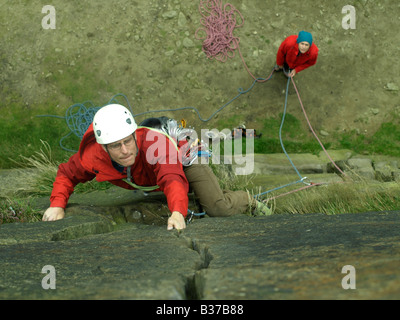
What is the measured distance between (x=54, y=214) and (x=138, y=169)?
32.9 inches

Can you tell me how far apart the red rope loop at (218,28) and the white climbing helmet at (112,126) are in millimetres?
4981

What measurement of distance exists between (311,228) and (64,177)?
7.98 feet

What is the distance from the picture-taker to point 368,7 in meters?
8.88

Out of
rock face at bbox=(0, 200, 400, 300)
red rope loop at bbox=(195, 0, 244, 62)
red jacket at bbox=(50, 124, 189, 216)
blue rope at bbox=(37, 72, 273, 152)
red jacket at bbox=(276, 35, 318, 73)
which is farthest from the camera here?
red rope loop at bbox=(195, 0, 244, 62)

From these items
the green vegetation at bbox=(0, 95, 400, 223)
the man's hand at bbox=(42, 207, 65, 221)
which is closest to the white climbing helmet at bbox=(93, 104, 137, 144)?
the man's hand at bbox=(42, 207, 65, 221)

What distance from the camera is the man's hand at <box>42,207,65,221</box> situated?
4.07 meters

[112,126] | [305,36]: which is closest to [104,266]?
[112,126]

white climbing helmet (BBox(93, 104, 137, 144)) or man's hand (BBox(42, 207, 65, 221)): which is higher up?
white climbing helmet (BBox(93, 104, 137, 144))

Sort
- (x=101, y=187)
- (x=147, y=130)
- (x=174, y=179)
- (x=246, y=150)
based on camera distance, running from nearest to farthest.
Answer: (x=174, y=179) → (x=147, y=130) → (x=101, y=187) → (x=246, y=150)

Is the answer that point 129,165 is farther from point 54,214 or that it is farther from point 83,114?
point 83,114

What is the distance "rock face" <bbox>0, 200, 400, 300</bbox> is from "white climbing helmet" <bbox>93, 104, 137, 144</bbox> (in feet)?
2.59

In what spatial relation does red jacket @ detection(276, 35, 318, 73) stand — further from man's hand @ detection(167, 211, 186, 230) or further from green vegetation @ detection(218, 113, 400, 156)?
man's hand @ detection(167, 211, 186, 230)
